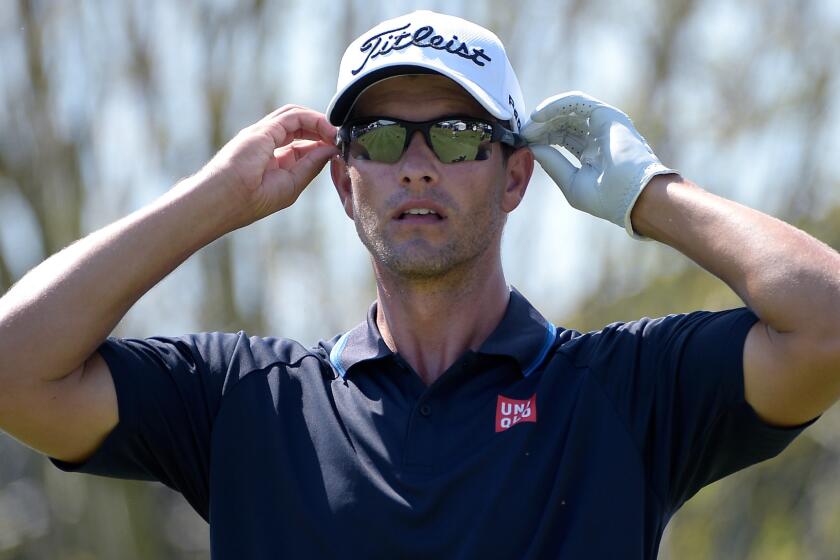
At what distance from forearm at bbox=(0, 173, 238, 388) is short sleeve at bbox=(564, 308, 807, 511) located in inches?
41.7

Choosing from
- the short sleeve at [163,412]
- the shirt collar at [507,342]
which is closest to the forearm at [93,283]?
the short sleeve at [163,412]

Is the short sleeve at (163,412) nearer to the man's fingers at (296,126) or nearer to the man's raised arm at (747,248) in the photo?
the man's fingers at (296,126)

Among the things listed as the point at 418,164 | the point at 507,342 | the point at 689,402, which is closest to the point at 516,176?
the point at 418,164

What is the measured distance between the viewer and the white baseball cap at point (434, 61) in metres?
3.62

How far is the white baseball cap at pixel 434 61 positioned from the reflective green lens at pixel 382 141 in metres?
0.12

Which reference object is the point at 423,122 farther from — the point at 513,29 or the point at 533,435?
the point at 513,29

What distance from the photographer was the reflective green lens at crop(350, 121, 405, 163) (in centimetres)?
363

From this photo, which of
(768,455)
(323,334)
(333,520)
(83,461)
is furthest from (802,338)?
A: (323,334)

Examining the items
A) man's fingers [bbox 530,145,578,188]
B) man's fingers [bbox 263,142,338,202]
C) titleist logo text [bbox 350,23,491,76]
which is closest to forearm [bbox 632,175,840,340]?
man's fingers [bbox 530,145,578,188]

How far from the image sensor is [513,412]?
133 inches

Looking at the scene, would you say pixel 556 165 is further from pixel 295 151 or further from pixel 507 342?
pixel 295 151

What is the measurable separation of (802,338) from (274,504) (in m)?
1.26

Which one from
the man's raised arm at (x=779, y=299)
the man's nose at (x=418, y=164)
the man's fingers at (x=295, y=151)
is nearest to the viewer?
the man's raised arm at (x=779, y=299)

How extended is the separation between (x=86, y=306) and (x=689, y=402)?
4.70 feet
